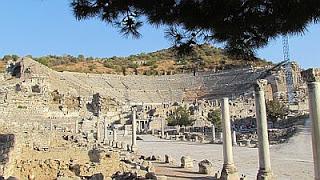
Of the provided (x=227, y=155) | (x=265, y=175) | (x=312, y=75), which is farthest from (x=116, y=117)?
(x=312, y=75)

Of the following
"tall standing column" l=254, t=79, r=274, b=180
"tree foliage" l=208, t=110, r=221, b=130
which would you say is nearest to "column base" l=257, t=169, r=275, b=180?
"tall standing column" l=254, t=79, r=274, b=180

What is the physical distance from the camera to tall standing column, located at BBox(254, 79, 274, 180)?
11.2 meters

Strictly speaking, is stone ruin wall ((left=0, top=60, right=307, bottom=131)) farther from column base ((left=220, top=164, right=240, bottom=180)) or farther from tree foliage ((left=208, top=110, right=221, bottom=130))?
column base ((left=220, top=164, right=240, bottom=180))

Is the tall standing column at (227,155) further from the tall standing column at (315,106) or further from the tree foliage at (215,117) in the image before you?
the tree foliage at (215,117)

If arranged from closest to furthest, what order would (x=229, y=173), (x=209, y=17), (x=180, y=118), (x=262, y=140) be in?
(x=209, y=17) → (x=262, y=140) → (x=229, y=173) → (x=180, y=118)

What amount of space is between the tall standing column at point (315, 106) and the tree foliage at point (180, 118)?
151ft

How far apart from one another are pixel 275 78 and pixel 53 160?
63.5m

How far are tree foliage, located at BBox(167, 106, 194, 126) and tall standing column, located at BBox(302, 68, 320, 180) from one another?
46.0m

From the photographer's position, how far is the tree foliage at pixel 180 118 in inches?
2181

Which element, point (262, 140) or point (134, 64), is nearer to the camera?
point (262, 140)

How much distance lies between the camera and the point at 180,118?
56000mm

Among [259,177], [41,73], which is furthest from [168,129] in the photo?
[259,177]

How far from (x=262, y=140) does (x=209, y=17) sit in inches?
223

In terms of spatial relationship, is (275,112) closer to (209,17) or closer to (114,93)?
(114,93)
